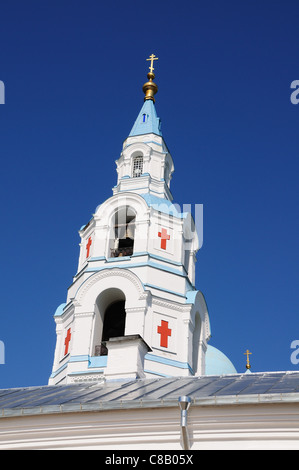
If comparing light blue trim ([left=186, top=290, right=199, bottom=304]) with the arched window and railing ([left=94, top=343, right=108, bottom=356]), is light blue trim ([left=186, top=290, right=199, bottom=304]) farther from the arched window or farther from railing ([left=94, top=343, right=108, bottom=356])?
the arched window

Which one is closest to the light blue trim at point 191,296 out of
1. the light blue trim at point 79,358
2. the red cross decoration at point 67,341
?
the light blue trim at point 79,358

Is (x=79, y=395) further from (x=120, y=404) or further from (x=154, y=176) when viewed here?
(x=154, y=176)

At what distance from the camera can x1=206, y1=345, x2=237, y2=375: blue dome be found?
27.7m

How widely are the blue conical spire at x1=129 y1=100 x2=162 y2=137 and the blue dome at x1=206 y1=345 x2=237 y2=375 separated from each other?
9.18 metres

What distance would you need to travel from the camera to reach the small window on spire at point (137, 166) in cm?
2597

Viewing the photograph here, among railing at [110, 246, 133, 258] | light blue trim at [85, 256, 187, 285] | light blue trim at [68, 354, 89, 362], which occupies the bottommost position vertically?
light blue trim at [68, 354, 89, 362]

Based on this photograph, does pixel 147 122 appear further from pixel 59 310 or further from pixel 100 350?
pixel 100 350

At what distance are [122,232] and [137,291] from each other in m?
3.14

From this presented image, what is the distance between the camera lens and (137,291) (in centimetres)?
2109

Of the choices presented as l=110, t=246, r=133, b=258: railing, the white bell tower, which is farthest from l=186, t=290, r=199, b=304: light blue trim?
l=110, t=246, r=133, b=258: railing

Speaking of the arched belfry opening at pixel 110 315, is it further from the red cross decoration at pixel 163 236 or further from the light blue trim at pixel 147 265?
the red cross decoration at pixel 163 236

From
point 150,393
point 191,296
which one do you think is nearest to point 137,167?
point 191,296

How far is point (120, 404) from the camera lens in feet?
33.6

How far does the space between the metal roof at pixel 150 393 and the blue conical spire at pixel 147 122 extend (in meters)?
15.4
